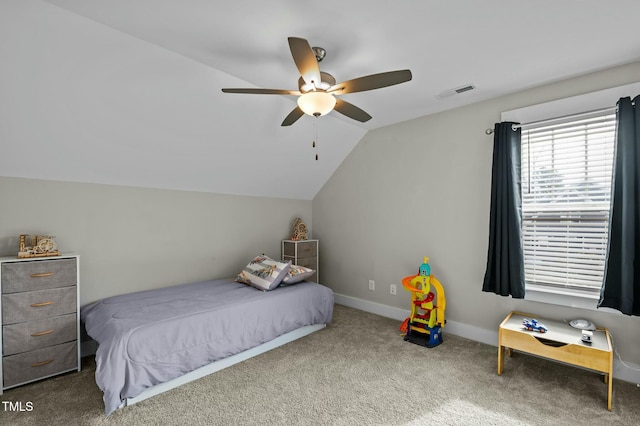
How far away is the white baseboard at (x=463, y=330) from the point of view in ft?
7.84

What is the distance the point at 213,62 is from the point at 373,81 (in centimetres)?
130

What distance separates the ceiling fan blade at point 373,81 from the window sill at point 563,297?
223cm

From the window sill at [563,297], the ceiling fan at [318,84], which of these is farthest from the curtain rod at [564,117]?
the ceiling fan at [318,84]

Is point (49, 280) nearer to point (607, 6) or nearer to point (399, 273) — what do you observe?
point (399, 273)

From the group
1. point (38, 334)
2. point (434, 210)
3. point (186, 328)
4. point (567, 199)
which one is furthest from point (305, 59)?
point (38, 334)

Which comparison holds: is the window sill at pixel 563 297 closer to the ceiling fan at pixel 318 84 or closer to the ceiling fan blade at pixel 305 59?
the ceiling fan at pixel 318 84

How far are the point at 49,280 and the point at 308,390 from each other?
2107 mm

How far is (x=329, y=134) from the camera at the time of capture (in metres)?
3.85

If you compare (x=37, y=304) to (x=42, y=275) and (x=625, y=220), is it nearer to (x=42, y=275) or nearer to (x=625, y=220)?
(x=42, y=275)

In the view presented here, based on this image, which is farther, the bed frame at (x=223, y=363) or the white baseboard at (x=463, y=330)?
the white baseboard at (x=463, y=330)

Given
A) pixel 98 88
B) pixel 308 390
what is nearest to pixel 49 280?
pixel 98 88

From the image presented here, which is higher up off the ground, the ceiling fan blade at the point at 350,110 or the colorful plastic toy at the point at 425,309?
the ceiling fan blade at the point at 350,110

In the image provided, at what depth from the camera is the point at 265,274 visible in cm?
330

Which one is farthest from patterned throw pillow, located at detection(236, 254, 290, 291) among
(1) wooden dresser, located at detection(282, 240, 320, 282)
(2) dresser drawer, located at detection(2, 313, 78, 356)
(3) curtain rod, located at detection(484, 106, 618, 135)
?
(3) curtain rod, located at detection(484, 106, 618, 135)
